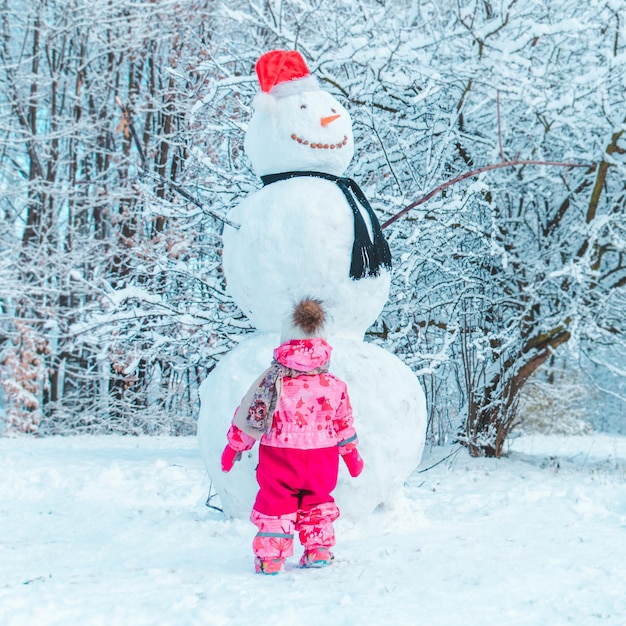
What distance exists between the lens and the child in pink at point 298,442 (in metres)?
2.78

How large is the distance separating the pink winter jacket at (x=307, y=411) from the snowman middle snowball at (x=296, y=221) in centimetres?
49

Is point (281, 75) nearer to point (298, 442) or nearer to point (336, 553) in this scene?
point (298, 442)

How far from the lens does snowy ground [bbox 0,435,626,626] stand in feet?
7.14

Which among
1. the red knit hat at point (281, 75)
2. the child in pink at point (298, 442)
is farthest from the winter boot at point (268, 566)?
the red knit hat at point (281, 75)

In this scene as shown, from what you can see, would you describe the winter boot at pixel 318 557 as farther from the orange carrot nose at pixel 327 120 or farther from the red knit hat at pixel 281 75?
the red knit hat at pixel 281 75

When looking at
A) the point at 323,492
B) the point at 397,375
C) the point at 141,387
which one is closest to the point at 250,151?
the point at 397,375

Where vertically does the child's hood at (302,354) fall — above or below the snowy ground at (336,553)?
above

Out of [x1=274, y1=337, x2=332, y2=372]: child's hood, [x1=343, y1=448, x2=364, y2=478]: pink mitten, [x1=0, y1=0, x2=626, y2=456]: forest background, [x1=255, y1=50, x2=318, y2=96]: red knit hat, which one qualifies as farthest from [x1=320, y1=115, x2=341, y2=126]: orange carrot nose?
[x1=343, y1=448, x2=364, y2=478]: pink mitten

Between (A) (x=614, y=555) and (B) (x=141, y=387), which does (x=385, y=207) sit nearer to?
(A) (x=614, y=555)

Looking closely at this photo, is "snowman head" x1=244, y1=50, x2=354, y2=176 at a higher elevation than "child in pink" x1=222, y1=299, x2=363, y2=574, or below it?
higher

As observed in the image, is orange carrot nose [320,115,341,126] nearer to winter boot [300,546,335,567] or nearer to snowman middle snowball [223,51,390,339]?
snowman middle snowball [223,51,390,339]

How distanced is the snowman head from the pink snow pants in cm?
145

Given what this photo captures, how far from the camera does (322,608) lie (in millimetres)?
2213

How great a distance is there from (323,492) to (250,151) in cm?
179
